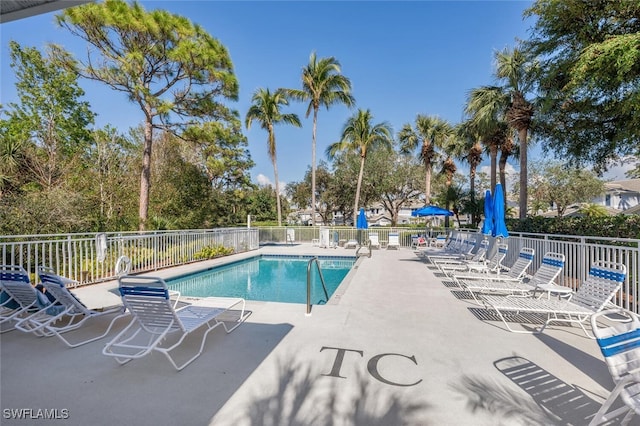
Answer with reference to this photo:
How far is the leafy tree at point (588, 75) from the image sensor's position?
6.87 meters

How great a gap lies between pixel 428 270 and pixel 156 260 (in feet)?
27.0

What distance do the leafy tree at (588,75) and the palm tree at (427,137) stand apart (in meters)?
9.87

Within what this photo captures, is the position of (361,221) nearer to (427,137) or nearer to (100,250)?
(427,137)

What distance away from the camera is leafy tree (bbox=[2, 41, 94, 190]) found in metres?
12.9

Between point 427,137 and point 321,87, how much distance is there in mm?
7900

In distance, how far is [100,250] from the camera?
7.08 metres

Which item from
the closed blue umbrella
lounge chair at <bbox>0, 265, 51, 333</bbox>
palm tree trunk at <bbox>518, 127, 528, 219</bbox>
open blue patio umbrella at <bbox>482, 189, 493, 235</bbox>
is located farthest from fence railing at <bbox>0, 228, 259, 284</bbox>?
palm tree trunk at <bbox>518, 127, 528, 219</bbox>

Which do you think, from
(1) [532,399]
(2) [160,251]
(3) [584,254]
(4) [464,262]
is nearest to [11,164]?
(2) [160,251]

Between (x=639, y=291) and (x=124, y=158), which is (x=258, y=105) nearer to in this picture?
(x=124, y=158)

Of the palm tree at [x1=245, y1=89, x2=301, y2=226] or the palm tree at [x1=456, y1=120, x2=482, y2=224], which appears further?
the palm tree at [x1=245, y1=89, x2=301, y2=226]

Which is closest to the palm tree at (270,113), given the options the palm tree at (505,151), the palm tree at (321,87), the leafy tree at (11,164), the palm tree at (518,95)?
the palm tree at (321,87)

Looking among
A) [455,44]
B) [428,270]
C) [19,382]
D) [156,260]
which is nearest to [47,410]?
[19,382]

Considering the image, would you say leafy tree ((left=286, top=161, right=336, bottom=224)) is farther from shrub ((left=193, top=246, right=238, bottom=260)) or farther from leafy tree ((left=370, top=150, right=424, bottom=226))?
shrub ((left=193, top=246, right=238, bottom=260))
